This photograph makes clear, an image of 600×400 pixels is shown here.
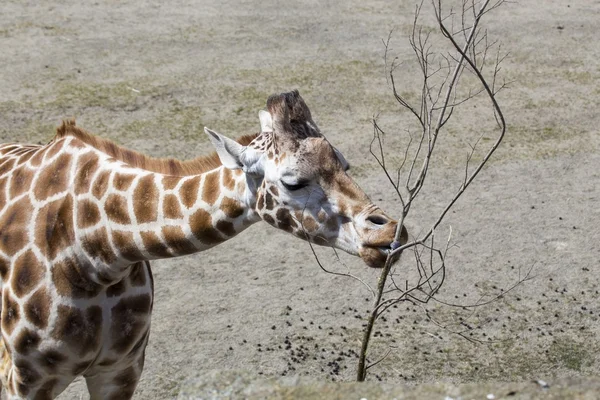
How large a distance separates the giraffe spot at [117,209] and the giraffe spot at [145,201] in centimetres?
6

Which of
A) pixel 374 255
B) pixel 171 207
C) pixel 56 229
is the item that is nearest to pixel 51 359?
pixel 56 229

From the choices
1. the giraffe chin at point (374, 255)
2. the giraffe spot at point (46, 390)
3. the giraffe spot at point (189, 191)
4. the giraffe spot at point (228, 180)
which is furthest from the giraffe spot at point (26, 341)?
the giraffe chin at point (374, 255)

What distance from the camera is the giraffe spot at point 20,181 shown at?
5.15m

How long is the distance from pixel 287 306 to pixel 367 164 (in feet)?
8.87

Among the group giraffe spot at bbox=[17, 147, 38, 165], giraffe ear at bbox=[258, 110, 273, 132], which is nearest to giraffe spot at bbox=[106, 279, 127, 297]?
giraffe spot at bbox=[17, 147, 38, 165]

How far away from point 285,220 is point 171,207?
622 mm

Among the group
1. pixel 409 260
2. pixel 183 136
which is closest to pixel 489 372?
pixel 409 260

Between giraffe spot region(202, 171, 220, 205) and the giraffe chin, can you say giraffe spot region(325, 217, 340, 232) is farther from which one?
giraffe spot region(202, 171, 220, 205)

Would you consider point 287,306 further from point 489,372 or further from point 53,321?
point 53,321

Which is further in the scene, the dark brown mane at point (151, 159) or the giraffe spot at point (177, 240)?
the dark brown mane at point (151, 159)

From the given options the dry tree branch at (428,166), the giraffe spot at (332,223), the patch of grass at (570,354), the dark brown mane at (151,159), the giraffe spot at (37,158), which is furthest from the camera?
the patch of grass at (570,354)

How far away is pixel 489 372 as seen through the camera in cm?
698

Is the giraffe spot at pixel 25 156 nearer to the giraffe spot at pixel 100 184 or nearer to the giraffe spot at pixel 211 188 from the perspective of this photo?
the giraffe spot at pixel 100 184

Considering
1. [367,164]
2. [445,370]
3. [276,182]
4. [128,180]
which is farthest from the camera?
[367,164]
